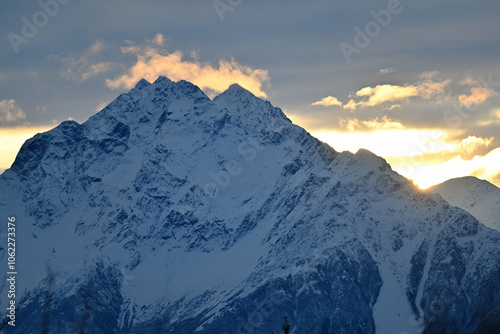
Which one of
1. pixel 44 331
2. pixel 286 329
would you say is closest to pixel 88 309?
pixel 44 331

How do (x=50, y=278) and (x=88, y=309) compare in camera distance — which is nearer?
(x=88, y=309)

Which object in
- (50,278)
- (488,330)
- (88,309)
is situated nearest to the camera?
(88,309)

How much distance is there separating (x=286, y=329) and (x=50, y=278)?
44.2 ft

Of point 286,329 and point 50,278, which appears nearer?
point 50,278

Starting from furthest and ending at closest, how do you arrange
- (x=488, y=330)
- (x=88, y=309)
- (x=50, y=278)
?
(x=488, y=330) → (x=50, y=278) → (x=88, y=309)

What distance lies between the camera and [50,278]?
41.2 m

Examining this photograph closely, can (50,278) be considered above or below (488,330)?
above

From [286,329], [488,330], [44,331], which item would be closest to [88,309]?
[44,331]

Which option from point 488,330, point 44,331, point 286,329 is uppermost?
point 44,331

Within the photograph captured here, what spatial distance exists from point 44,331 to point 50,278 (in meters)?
2.54

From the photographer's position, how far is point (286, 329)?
46938 millimetres

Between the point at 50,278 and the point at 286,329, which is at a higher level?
the point at 50,278

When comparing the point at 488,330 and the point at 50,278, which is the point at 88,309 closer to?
the point at 50,278

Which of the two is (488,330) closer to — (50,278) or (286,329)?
(286,329)
